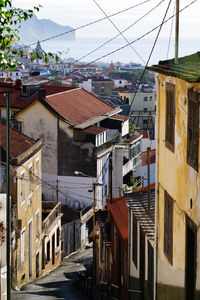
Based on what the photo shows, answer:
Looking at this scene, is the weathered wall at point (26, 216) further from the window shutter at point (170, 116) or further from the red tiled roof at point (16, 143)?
the window shutter at point (170, 116)

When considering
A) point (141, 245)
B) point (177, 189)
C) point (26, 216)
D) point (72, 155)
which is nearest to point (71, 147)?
point (72, 155)

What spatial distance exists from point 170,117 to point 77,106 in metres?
47.8

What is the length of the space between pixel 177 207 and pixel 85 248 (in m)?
43.2

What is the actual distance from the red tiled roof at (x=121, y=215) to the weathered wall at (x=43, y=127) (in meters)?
30.1

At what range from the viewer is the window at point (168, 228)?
17.4m

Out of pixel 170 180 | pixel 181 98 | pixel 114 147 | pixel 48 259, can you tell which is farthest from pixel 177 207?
pixel 114 147

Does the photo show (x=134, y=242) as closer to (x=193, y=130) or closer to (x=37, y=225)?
(x=193, y=130)

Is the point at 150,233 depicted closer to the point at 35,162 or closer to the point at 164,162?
the point at 164,162

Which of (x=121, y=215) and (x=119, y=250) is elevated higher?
(x=121, y=215)

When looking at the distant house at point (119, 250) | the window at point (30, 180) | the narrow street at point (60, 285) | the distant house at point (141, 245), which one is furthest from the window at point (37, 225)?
the distant house at point (141, 245)

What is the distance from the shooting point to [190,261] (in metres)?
15.5

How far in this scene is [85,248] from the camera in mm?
59000

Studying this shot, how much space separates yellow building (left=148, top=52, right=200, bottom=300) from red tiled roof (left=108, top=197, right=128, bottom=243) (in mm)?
6997

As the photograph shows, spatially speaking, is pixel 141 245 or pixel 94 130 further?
pixel 94 130
